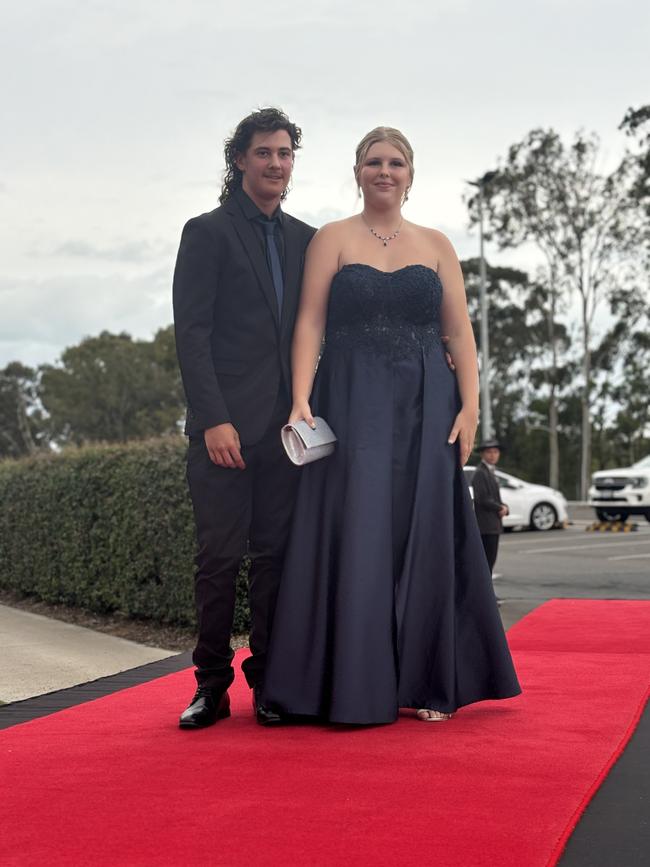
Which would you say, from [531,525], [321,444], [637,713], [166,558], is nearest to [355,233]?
[321,444]

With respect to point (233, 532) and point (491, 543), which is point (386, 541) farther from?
point (491, 543)

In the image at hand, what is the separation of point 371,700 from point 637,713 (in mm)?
1025

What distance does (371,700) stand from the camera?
416cm

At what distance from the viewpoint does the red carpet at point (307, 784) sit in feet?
9.02

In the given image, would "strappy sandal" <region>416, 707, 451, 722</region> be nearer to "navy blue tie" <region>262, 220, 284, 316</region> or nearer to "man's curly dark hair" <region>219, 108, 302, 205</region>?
"navy blue tie" <region>262, 220, 284, 316</region>

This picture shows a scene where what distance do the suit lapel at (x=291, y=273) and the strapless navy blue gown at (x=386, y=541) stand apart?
0.14 metres

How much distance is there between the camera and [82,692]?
556 cm

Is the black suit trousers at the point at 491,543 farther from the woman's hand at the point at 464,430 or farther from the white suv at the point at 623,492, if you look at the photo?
the white suv at the point at 623,492

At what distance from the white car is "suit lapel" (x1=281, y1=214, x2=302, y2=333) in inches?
671

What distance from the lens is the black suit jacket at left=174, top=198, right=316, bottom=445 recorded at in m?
4.28

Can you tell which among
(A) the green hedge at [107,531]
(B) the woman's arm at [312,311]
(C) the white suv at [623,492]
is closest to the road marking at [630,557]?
(C) the white suv at [623,492]

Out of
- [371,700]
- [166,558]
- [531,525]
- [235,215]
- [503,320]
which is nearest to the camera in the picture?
[371,700]

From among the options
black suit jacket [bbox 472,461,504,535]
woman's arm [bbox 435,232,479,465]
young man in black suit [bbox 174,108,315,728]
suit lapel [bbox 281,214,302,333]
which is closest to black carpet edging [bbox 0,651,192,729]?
young man in black suit [bbox 174,108,315,728]

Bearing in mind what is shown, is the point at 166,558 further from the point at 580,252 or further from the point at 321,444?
the point at 580,252
